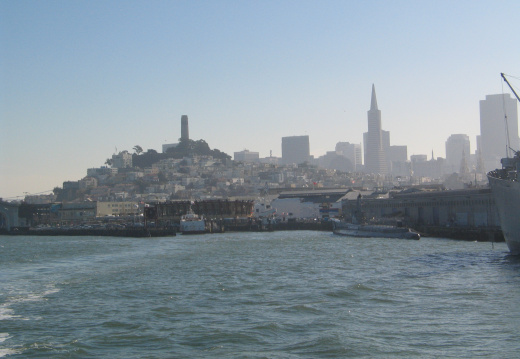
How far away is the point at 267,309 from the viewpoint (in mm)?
20625

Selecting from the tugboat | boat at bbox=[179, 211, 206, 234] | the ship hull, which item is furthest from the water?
boat at bbox=[179, 211, 206, 234]

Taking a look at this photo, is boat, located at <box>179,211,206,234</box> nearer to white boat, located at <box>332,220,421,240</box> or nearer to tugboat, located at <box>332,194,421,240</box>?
tugboat, located at <box>332,194,421,240</box>

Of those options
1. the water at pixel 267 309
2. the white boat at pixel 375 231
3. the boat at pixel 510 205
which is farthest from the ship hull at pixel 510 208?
the white boat at pixel 375 231

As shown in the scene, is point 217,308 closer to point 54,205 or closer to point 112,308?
point 112,308

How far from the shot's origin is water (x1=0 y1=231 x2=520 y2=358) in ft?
52.4

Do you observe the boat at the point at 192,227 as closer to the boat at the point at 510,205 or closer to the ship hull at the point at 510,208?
the boat at the point at 510,205

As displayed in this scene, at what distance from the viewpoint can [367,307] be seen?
20.8m

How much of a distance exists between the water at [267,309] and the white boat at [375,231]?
75.3 feet

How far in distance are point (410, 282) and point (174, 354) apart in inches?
531

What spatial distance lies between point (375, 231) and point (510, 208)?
30.5m

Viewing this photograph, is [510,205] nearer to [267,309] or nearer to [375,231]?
[267,309]

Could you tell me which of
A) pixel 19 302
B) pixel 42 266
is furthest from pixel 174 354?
pixel 42 266

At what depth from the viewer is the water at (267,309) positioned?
1598cm

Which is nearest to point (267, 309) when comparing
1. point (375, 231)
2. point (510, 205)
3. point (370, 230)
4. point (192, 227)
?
point (510, 205)
